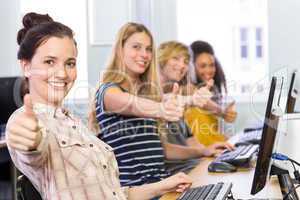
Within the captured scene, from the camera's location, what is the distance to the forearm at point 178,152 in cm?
227

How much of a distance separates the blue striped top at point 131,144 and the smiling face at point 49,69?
62cm

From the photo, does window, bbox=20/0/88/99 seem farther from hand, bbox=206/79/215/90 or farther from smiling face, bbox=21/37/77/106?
smiling face, bbox=21/37/77/106

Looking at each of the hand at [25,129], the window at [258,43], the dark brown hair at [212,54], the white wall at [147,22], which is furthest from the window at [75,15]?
the hand at [25,129]

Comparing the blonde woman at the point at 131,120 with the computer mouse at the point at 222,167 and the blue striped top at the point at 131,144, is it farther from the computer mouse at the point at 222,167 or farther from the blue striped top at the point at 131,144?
the computer mouse at the point at 222,167

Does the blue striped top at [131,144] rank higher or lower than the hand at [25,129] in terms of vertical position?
lower

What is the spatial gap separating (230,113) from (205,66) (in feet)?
1.56

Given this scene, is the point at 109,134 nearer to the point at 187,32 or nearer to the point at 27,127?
the point at 27,127

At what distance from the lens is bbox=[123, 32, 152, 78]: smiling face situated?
6.62ft

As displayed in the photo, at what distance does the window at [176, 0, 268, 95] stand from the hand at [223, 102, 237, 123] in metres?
0.23

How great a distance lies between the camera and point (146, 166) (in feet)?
6.13

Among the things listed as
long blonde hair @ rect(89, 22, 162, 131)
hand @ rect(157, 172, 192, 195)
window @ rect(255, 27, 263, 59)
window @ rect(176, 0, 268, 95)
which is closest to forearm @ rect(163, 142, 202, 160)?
long blonde hair @ rect(89, 22, 162, 131)

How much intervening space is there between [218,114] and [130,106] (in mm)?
1694

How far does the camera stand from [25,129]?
3.02 feet

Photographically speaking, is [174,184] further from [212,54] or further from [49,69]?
[212,54]
